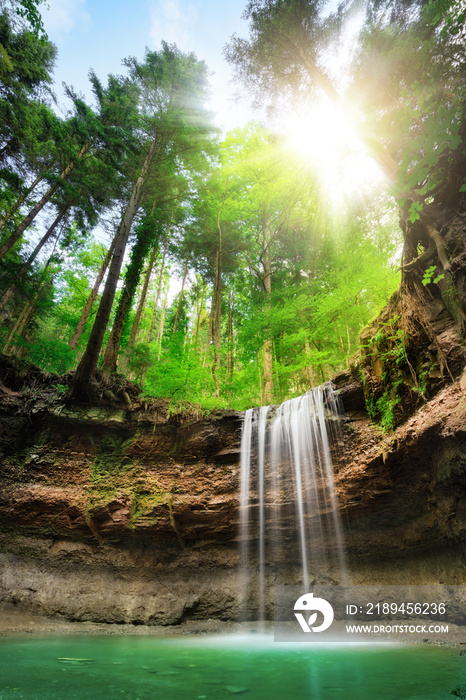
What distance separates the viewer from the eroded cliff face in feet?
23.1

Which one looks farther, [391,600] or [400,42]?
[391,600]

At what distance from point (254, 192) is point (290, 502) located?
45.3 feet

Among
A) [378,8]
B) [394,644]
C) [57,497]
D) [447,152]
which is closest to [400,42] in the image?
[378,8]

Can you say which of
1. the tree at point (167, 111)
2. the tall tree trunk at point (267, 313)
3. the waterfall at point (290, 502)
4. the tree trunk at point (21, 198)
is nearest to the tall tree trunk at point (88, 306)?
the tree trunk at point (21, 198)

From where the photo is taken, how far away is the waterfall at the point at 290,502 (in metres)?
7.78

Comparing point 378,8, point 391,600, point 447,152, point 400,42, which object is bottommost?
point 391,600

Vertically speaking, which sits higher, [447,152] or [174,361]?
[447,152]

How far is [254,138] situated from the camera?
14.2 m

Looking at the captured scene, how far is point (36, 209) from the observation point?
13.2 m

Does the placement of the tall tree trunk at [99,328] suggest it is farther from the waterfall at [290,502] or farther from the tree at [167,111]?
the waterfall at [290,502]

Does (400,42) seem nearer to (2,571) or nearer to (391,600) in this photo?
(391,600)

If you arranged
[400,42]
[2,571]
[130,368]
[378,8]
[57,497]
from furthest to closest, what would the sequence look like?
1. [130,368]
2. [57,497]
3. [2,571]
4. [378,8]
5. [400,42]

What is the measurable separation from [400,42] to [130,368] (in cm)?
1258

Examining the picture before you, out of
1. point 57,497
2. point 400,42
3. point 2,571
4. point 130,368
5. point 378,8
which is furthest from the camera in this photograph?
point 130,368
